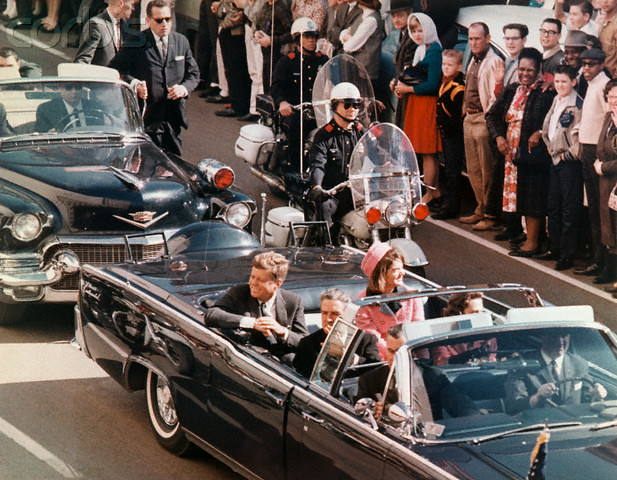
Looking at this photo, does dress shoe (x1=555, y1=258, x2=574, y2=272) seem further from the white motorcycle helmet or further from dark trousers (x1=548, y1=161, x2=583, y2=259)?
the white motorcycle helmet

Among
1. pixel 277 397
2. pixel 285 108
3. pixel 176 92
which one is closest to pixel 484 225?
pixel 285 108

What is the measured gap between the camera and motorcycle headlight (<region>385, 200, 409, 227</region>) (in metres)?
8.78

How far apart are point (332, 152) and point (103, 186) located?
6.58 feet

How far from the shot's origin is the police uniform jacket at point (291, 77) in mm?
12281

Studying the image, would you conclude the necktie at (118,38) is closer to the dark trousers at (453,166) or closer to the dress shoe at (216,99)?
the dress shoe at (216,99)

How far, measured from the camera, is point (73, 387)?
7531 mm

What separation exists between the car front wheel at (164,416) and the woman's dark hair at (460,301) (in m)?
1.63

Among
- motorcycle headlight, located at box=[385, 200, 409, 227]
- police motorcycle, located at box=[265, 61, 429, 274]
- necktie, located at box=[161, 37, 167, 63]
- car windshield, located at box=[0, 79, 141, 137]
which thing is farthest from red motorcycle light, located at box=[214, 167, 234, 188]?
necktie, located at box=[161, 37, 167, 63]

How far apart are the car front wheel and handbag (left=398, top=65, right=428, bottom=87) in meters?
6.53

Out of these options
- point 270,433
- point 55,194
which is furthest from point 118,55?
point 270,433

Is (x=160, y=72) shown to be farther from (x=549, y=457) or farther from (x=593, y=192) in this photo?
(x=549, y=457)

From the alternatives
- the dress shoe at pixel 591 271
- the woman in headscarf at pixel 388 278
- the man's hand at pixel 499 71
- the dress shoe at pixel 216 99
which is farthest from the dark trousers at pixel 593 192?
the dress shoe at pixel 216 99

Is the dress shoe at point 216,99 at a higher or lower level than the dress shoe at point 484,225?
higher

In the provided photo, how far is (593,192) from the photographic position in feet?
32.9
